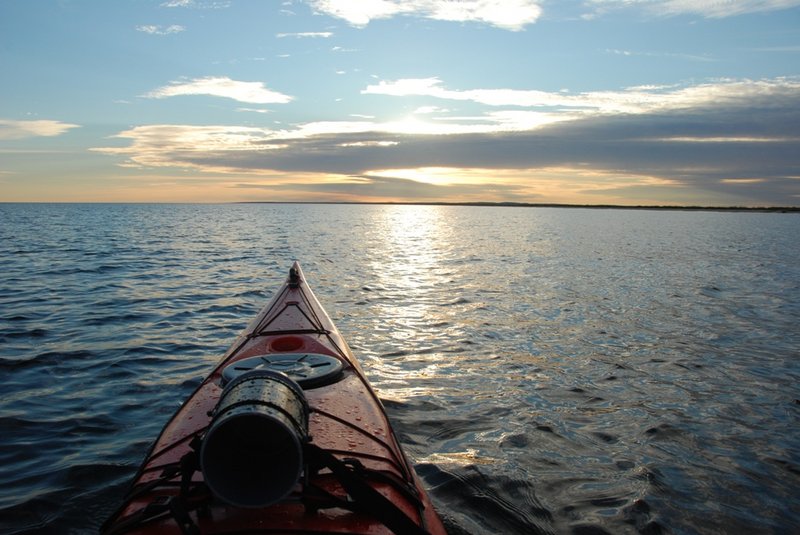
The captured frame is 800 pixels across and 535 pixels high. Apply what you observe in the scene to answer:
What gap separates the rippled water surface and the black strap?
1794 mm

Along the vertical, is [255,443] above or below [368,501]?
above

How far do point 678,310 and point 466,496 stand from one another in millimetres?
10288

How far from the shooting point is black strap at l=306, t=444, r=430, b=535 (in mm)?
2881

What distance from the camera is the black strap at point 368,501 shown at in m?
2.88

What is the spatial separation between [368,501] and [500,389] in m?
5.17

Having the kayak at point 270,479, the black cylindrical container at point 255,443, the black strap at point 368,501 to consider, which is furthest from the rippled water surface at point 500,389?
the black cylindrical container at point 255,443

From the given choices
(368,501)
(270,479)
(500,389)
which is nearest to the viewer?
(270,479)

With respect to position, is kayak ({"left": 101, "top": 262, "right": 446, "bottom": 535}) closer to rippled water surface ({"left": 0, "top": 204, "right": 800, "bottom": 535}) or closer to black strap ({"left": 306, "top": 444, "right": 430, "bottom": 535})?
black strap ({"left": 306, "top": 444, "right": 430, "bottom": 535})

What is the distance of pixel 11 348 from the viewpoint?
29.8ft

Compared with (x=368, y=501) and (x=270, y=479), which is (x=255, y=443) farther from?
(x=368, y=501)

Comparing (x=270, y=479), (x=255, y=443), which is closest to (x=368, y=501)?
(x=270, y=479)

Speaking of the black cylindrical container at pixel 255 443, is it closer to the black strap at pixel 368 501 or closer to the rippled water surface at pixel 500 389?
the black strap at pixel 368 501

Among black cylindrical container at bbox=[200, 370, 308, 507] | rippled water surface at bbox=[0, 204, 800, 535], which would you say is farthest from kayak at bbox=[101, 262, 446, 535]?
rippled water surface at bbox=[0, 204, 800, 535]

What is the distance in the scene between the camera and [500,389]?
7.80 metres
